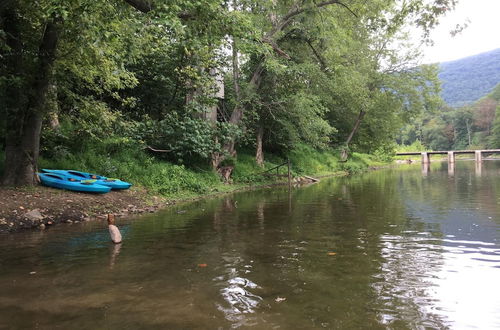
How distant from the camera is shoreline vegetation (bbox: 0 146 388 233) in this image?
1016 cm

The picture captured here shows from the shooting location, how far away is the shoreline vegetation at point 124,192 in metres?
10.2

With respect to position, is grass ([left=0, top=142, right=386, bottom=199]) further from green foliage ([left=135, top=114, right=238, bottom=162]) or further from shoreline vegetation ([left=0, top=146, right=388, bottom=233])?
green foliage ([left=135, top=114, right=238, bottom=162])


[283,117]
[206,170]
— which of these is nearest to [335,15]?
[283,117]

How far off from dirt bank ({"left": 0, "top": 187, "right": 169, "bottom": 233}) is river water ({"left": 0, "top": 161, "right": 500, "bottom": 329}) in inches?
21.5

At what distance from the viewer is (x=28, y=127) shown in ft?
38.0

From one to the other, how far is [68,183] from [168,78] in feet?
29.1

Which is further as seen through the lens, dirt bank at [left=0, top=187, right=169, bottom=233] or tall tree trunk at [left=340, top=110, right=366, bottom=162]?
tall tree trunk at [left=340, top=110, right=366, bottom=162]

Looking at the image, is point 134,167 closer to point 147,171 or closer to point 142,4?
point 147,171

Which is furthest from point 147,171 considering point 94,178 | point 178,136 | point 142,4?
point 142,4

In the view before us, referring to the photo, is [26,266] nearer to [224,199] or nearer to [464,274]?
[464,274]

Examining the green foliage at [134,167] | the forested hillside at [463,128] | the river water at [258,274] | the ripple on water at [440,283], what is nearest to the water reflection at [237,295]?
the river water at [258,274]

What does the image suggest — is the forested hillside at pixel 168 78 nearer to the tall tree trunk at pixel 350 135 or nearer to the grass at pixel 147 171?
the grass at pixel 147 171

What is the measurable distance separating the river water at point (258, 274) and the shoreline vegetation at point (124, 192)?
784mm

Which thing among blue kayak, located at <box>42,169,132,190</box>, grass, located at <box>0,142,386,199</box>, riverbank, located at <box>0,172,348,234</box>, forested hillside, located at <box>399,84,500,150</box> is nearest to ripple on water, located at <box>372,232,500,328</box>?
riverbank, located at <box>0,172,348,234</box>
